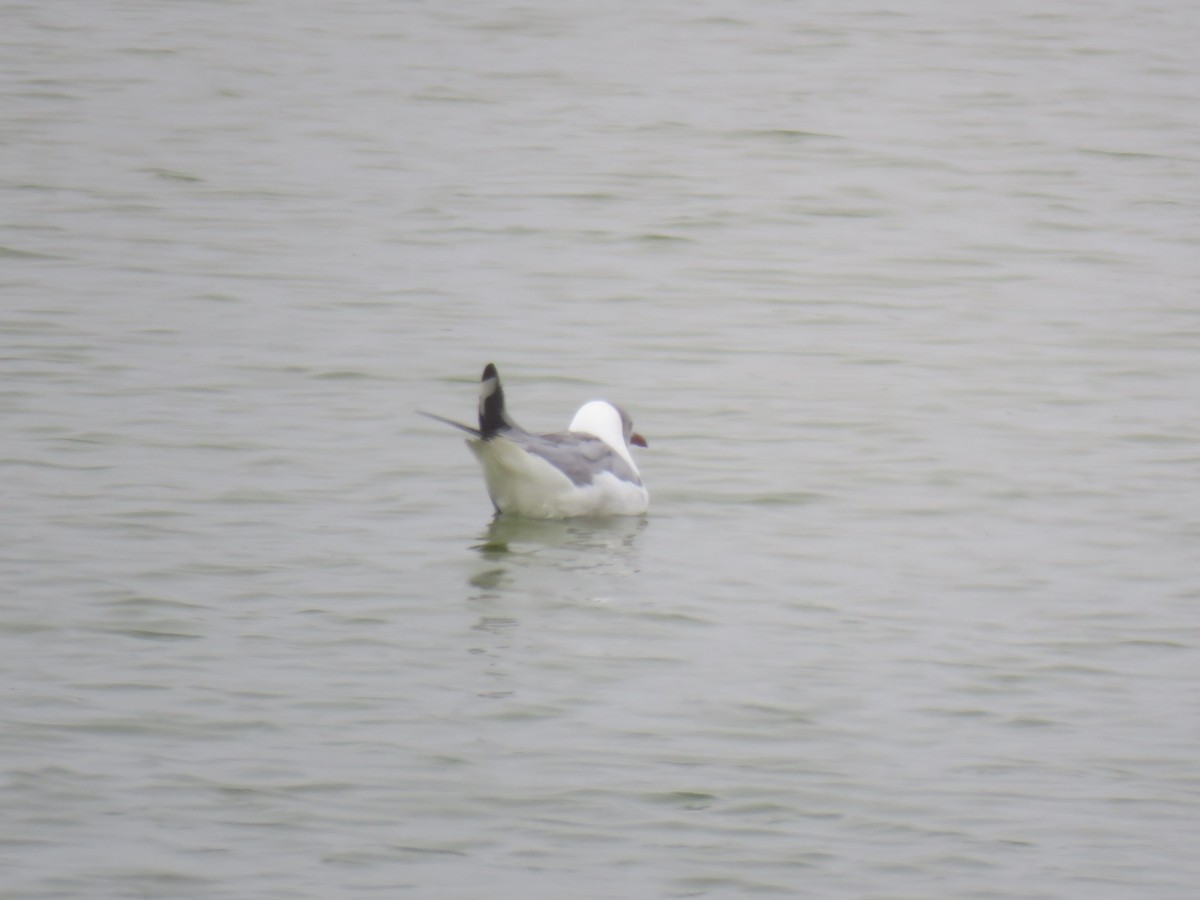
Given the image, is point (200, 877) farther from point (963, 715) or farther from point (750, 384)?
point (750, 384)

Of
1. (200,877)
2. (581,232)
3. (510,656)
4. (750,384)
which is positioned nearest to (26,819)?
(200,877)

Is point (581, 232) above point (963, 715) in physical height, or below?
above

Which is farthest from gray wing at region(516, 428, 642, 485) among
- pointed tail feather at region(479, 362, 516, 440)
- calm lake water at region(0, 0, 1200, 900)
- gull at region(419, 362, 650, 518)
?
calm lake water at region(0, 0, 1200, 900)

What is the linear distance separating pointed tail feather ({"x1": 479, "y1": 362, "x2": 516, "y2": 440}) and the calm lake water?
44cm

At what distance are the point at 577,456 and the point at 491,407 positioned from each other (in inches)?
24.9

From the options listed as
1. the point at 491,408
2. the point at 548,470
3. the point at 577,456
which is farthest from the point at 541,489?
the point at 491,408

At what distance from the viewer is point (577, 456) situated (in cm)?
963

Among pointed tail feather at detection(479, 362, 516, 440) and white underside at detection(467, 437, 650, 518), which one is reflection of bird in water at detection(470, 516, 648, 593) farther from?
pointed tail feather at detection(479, 362, 516, 440)

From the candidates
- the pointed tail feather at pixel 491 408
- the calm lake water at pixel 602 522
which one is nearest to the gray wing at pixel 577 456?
the pointed tail feather at pixel 491 408

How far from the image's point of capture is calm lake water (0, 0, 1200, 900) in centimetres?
591

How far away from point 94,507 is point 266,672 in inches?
95.1

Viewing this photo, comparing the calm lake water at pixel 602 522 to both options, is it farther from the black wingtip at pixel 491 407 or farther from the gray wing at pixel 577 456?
the black wingtip at pixel 491 407

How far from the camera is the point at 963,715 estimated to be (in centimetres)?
692

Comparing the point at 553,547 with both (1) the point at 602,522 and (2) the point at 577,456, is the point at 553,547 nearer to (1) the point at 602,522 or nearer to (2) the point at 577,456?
(1) the point at 602,522
